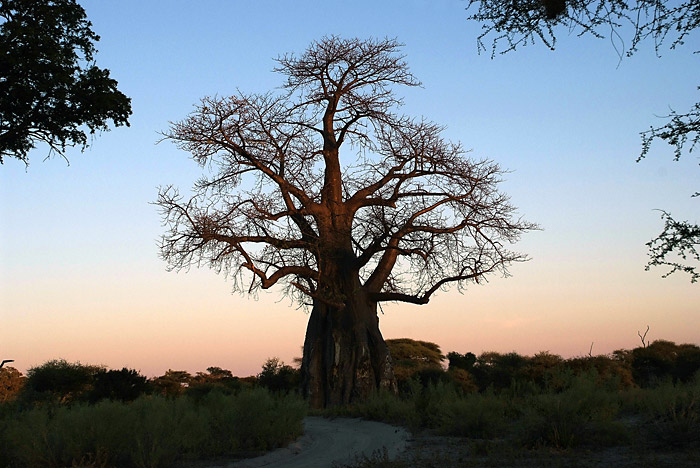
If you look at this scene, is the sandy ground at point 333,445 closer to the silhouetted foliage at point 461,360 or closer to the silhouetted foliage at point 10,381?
the silhouetted foliage at point 10,381

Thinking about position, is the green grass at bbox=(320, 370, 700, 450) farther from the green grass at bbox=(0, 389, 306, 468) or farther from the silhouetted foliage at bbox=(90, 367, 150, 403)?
the silhouetted foliage at bbox=(90, 367, 150, 403)

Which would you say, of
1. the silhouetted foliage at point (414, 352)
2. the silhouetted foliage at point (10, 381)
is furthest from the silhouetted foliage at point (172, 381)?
the silhouetted foliage at point (414, 352)

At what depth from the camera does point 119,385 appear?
1905cm

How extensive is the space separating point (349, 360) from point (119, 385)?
633 cm

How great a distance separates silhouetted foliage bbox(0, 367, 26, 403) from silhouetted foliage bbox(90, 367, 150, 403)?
9053 millimetres

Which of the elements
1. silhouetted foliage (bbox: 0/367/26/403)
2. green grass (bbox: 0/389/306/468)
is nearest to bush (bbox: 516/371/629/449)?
green grass (bbox: 0/389/306/468)

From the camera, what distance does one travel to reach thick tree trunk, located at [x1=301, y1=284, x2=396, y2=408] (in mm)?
19203

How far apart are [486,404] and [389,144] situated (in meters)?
10.2

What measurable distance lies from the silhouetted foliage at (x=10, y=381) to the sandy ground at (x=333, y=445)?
56.8 feet

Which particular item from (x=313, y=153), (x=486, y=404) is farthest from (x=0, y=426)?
(x=313, y=153)

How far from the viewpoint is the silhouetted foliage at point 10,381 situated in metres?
26.8

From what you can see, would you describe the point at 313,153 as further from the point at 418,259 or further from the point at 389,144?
the point at 418,259

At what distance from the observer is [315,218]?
19.7 m

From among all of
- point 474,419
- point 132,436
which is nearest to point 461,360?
point 474,419
